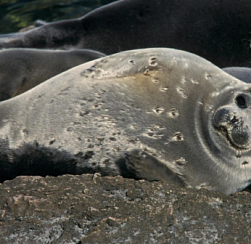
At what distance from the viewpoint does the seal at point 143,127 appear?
1931 mm

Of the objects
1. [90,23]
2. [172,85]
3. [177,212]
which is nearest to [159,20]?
[90,23]

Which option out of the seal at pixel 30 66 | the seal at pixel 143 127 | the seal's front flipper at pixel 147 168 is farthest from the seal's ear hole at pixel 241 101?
the seal at pixel 30 66

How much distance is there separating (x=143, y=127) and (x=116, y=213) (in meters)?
0.53

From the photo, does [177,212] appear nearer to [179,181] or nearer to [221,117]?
[179,181]

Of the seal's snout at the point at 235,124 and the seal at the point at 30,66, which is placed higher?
the seal's snout at the point at 235,124

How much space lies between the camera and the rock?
1466mm

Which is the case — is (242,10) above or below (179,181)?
above

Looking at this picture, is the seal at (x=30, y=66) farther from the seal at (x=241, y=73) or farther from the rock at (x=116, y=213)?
the rock at (x=116, y=213)

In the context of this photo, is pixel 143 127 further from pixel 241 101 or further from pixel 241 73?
pixel 241 73

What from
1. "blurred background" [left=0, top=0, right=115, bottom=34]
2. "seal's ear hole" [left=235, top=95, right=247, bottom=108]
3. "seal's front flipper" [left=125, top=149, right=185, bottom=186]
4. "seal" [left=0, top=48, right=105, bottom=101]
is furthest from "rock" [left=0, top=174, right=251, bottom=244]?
"blurred background" [left=0, top=0, right=115, bottom=34]

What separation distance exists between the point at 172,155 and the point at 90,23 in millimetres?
2361

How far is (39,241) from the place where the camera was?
1.45m

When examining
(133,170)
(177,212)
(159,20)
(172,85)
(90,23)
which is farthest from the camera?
(90,23)

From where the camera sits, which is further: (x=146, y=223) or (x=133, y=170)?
(x=133, y=170)
